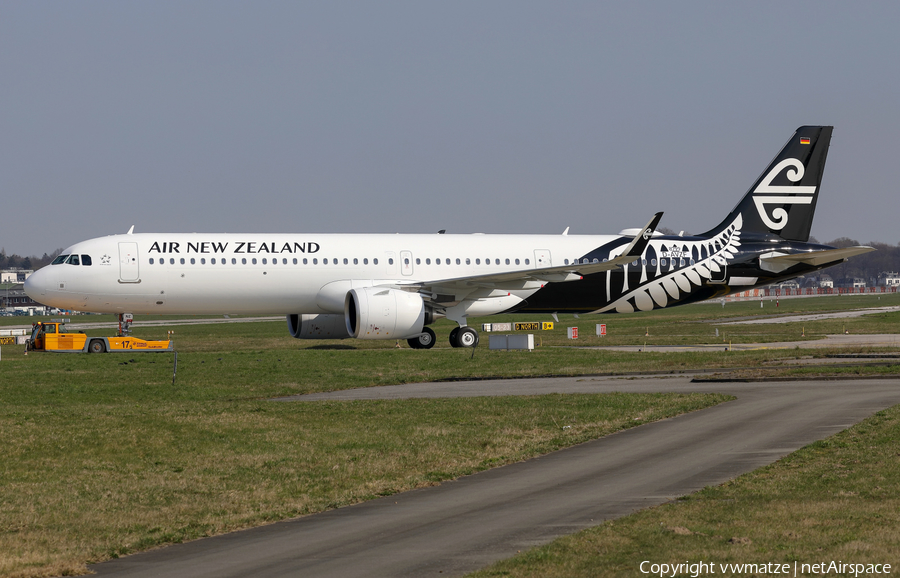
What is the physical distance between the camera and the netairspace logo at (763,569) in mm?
8883

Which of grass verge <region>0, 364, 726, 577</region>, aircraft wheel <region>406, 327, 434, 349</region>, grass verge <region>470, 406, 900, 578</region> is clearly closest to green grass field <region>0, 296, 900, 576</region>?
grass verge <region>0, 364, 726, 577</region>

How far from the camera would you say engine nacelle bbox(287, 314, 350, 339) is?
41656 millimetres

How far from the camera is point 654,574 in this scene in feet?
29.4

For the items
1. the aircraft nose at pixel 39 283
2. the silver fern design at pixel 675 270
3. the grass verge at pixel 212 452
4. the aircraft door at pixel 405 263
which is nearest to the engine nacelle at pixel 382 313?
the aircraft door at pixel 405 263

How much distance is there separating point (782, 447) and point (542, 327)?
47956 mm

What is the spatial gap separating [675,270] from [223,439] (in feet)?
94.9

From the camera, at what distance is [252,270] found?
125ft

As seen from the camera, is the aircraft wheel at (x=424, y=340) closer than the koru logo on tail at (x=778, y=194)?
Yes

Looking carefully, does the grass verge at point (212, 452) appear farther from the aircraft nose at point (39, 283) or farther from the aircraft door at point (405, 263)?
the aircraft door at point (405, 263)

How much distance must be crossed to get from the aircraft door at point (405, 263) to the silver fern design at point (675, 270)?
8798 mm

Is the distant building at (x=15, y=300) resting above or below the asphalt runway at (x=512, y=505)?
above

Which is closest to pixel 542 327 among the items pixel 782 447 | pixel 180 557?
pixel 782 447

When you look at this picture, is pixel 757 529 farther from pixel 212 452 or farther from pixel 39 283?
pixel 39 283

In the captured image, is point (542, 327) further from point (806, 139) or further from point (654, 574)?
point (654, 574)
